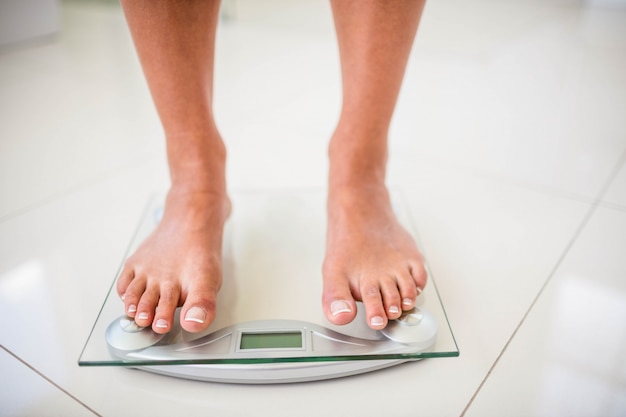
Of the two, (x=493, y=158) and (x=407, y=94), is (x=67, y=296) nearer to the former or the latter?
(x=493, y=158)

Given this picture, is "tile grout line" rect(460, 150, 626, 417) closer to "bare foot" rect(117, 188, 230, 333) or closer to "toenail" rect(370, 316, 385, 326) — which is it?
"toenail" rect(370, 316, 385, 326)

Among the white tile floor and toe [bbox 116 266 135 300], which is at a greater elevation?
toe [bbox 116 266 135 300]

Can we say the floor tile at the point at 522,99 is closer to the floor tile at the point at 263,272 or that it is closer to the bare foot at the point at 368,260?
the floor tile at the point at 263,272

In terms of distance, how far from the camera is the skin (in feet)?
2.22

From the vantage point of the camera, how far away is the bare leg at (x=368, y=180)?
0.69 metres

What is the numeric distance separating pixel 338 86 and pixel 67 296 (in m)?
1.21

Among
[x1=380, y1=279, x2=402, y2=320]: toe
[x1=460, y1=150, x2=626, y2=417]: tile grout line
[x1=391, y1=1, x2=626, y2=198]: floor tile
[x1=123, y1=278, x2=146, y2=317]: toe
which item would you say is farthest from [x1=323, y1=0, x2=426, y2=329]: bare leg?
[x1=391, y1=1, x2=626, y2=198]: floor tile

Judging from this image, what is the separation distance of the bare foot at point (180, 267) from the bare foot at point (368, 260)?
16cm

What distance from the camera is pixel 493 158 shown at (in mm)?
1245

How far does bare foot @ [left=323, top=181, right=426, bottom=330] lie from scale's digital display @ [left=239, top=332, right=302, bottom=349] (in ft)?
0.17

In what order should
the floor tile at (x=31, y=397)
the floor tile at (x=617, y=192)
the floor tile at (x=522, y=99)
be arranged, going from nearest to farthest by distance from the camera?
1. the floor tile at (x=31, y=397)
2. the floor tile at (x=617, y=192)
3. the floor tile at (x=522, y=99)

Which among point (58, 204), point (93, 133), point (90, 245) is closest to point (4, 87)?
point (93, 133)

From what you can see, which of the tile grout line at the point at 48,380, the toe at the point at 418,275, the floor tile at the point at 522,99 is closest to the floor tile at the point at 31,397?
the tile grout line at the point at 48,380

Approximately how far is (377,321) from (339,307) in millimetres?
52
